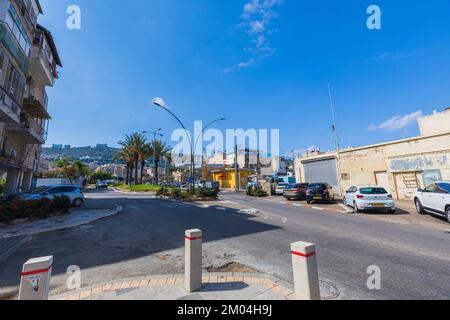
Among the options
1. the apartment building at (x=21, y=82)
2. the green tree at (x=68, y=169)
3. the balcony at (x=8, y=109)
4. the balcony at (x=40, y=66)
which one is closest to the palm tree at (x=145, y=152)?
the green tree at (x=68, y=169)

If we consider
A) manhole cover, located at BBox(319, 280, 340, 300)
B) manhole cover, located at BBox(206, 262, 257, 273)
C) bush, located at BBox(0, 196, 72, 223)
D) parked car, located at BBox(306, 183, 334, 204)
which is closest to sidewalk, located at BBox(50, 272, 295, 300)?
manhole cover, located at BBox(206, 262, 257, 273)

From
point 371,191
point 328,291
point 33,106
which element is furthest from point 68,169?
point 328,291

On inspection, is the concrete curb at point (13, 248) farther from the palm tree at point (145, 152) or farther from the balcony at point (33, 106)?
the palm tree at point (145, 152)

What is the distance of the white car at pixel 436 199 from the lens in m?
8.97

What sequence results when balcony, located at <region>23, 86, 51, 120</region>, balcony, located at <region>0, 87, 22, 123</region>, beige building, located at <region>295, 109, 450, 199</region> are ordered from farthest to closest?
balcony, located at <region>23, 86, 51, 120</region> < beige building, located at <region>295, 109, 450, 199</region> < balcony, located at <region>0, 87, 22, 123</region>

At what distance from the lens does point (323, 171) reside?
80.1ft

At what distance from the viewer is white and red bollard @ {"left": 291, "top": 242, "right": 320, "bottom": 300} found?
2402mm

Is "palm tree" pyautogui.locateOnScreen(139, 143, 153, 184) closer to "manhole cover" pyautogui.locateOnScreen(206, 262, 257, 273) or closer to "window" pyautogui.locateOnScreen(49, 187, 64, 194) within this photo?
"window" pyautogui.locateOnScreen(49, 187, 64, 194)

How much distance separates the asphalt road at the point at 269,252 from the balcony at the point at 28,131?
13224 millimetres

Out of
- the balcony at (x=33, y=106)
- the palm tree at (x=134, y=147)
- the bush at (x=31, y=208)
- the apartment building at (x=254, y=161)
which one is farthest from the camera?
the apartment building at (x=254, y=161)

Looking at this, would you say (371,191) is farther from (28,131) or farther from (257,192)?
(28,131)

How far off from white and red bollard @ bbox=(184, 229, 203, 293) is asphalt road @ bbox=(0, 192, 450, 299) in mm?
1136

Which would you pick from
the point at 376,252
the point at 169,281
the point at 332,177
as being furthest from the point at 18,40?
the point at 332,177

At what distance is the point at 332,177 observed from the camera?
23234 mm
